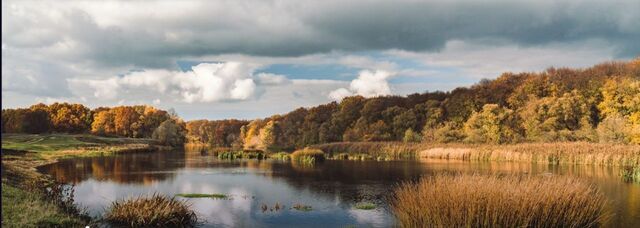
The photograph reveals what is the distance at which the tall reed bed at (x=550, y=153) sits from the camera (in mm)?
49094

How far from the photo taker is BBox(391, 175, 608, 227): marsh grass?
52.0ft

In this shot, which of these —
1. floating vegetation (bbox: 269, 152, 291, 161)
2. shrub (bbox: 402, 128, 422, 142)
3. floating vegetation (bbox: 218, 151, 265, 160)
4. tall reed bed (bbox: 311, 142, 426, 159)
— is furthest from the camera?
shrub (bbox: 402, 128, 422, 142)

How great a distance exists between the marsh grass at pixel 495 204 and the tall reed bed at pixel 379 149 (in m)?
45.2

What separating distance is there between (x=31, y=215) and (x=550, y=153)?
49049 millimetres

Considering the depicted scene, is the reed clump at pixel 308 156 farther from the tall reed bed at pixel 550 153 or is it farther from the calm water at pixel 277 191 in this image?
the tall reed bed at pixel 550 153

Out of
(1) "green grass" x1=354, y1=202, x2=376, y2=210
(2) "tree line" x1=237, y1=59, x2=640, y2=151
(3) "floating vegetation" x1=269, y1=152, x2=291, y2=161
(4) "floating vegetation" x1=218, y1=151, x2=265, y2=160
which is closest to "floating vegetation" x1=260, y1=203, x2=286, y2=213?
(1) "green grass" x1=354, y1=202, x2=376, y2=210

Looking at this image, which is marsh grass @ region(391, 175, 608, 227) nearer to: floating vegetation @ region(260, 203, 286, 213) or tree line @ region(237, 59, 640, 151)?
floating vegetation @ region(260, 203, 286, 213)

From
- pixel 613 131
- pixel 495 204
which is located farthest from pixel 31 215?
pixel 613 131

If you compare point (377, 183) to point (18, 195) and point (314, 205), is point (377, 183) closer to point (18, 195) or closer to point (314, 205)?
point (314, 205)

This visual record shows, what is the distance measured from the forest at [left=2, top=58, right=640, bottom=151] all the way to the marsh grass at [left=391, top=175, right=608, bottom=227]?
1985 inches

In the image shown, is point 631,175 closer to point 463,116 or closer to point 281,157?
point 281,157

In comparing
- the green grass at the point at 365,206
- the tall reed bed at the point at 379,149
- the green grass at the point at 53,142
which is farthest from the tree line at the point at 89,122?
the green grass at the point at 365,206

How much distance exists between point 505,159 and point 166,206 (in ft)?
148

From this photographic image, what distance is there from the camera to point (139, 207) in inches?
783
